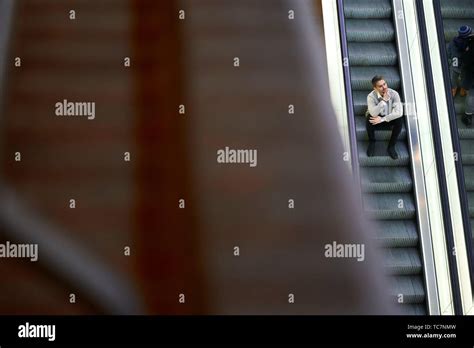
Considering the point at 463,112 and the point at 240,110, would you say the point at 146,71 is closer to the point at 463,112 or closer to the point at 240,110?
the point at 240,110

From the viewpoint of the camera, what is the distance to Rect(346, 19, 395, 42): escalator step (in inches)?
327

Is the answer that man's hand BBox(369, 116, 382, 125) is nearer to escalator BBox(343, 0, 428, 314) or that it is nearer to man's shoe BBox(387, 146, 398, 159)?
escalator BBox(343, 0, 428, 314)

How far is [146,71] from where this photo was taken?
7.64m

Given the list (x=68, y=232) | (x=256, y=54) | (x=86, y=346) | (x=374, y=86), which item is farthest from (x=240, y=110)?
(x=86, y=346)

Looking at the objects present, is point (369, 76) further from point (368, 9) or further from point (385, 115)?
point (368, 9)

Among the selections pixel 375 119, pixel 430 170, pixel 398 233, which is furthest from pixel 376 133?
pixel 398 233

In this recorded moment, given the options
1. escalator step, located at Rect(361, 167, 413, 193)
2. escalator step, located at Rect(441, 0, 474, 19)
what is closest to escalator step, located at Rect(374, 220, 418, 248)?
escalator step, located at Rect(361, 167, 413, 193)

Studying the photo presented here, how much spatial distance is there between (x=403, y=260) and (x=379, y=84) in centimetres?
138

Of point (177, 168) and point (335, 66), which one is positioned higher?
point (335, 66)

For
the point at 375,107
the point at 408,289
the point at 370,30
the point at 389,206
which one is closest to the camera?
the point at 408,289

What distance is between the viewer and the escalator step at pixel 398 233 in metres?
7.38

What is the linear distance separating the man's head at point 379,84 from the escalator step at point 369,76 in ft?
0.16

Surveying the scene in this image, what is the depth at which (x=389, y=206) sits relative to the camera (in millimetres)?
7516

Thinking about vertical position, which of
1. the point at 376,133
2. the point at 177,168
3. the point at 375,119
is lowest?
the point at 177,168
